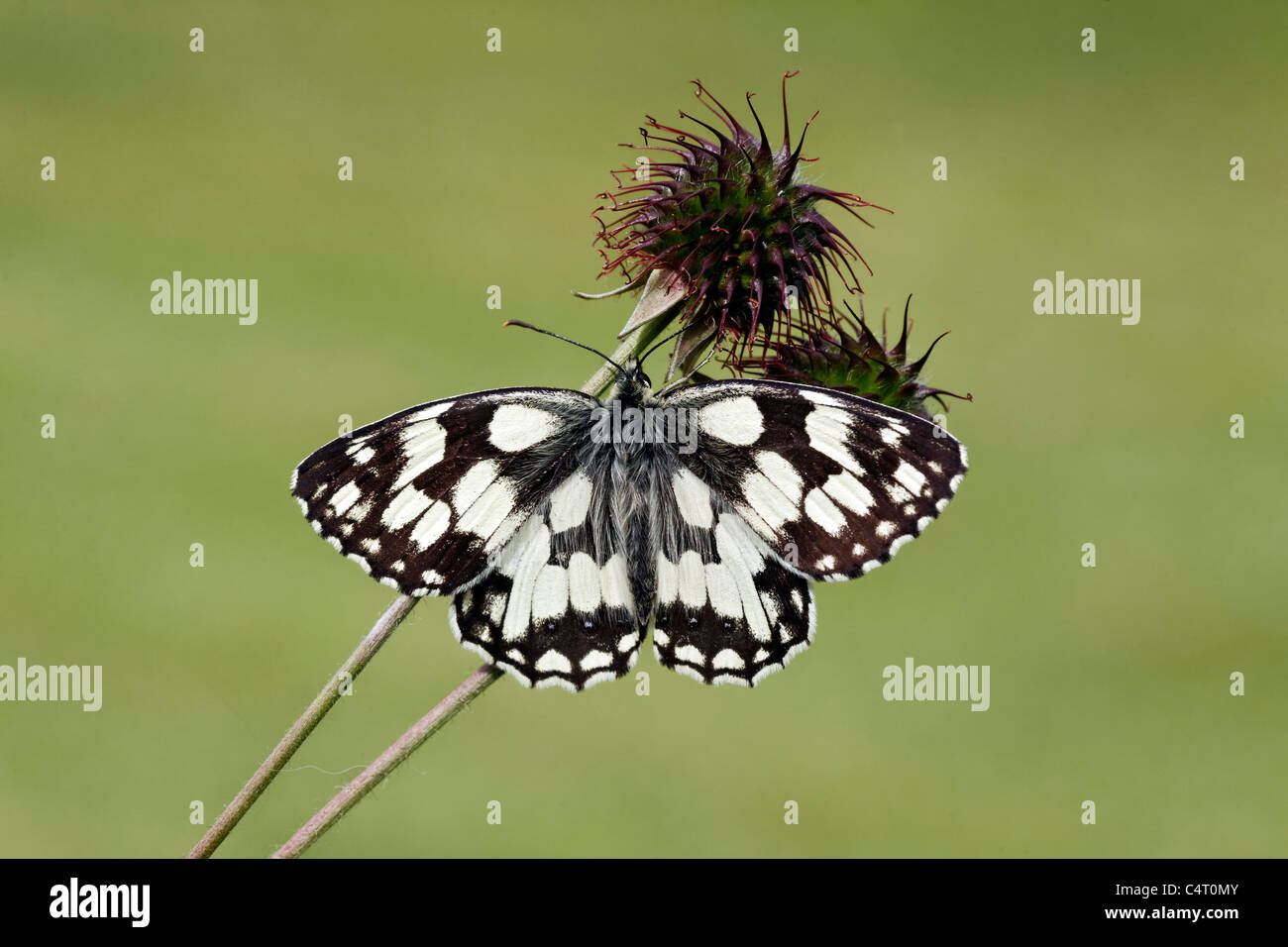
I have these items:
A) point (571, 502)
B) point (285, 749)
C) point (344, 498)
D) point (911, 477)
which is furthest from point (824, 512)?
point (285, 749)

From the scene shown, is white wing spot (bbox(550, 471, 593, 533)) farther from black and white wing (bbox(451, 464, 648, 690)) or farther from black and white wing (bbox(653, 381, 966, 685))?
black and white wing (bbox(653, 381, 966, 685))

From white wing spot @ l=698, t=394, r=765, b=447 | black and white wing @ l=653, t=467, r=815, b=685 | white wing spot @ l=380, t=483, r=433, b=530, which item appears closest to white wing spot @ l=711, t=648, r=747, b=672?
black and white wing @ l=653, t=467, r=815, b=685

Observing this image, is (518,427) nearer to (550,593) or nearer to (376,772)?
(550,593)

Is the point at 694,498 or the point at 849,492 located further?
the point at 694,498

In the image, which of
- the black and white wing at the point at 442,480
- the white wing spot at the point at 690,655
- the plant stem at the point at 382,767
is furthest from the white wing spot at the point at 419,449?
the white wing spot at the point at 690,655

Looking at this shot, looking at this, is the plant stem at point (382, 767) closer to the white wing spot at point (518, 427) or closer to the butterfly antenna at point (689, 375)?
the white wing spot at point (518, 427)

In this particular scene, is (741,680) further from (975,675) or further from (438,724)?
(975,675)

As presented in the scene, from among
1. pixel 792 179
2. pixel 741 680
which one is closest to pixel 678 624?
pixel 741 680
